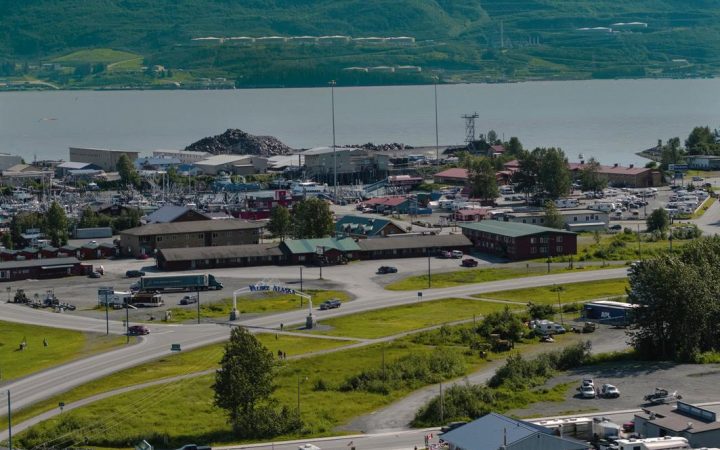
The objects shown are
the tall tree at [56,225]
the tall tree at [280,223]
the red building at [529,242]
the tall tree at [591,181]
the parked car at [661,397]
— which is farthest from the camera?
the tall tree at [591,181]

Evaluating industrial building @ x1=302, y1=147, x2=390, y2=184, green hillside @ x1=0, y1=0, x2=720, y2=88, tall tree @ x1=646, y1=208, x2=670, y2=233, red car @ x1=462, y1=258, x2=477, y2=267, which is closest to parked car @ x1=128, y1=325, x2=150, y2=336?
red car @ x1=462, y1=258, x2=477, y2=267

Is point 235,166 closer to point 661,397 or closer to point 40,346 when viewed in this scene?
point 40,346

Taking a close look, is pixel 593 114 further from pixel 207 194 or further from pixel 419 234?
pixel 419 234

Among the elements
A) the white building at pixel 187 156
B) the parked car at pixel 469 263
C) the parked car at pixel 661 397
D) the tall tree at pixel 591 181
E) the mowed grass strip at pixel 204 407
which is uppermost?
the white building at pixel 187 156

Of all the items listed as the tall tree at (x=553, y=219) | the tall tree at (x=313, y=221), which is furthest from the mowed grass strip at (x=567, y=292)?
the tall tree at (x=313, y=221)

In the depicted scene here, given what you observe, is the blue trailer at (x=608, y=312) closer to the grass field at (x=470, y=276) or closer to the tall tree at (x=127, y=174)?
the grass field at (x=470, y=276)

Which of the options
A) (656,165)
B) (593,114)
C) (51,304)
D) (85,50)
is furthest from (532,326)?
(85,50)
